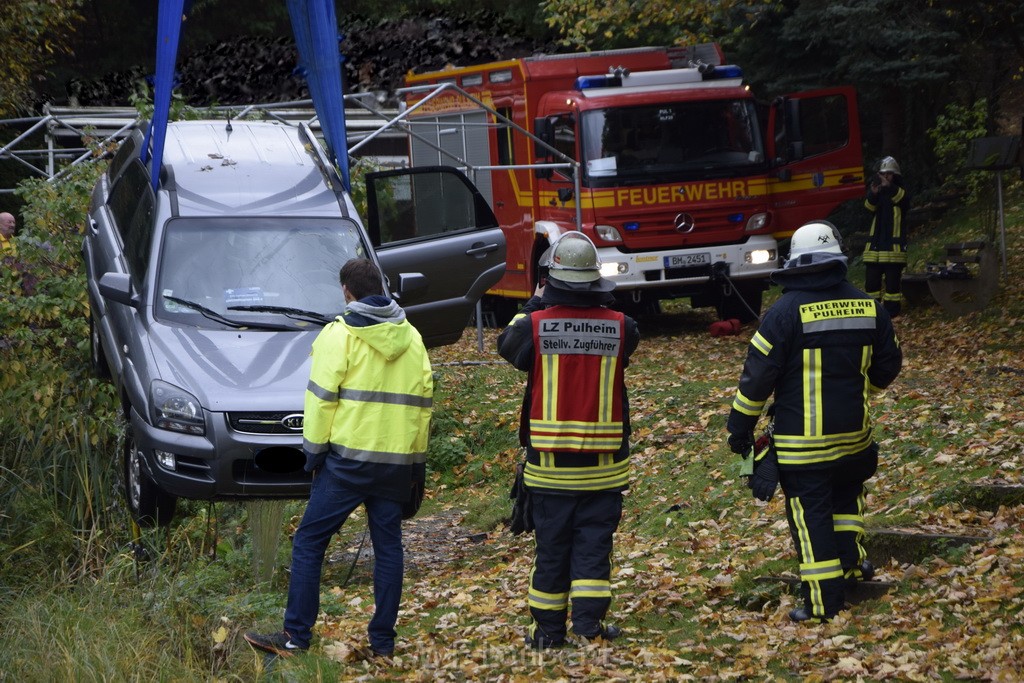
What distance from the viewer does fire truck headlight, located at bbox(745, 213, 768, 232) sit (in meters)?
14.7

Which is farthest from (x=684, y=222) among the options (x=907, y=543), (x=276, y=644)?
(x=276, y=644)

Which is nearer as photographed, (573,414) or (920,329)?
(573,414)

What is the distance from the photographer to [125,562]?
7039 mm

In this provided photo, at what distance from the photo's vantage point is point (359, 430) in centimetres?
577

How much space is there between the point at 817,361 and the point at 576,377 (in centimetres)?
111

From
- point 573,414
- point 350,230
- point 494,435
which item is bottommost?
point 494,435

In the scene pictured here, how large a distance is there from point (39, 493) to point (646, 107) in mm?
8334

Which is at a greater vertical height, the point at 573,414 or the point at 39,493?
the point at 573,414

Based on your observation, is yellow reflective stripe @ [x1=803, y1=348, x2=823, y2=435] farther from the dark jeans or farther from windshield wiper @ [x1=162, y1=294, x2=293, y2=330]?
windshield wiper @ [x1=162, y1=294, x2=293, y2=330]

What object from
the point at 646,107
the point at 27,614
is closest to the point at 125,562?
the point at 27,614

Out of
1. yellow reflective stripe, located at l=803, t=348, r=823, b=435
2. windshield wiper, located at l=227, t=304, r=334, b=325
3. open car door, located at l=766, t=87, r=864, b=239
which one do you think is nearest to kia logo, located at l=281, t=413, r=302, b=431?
windshield wiper, located at l=227, t=304, r=334, b=325

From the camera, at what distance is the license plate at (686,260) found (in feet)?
47.4

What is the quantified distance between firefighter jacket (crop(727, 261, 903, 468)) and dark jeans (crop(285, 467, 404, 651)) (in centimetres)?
175

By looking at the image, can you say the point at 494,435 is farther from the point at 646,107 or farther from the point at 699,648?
the point at 699,648
